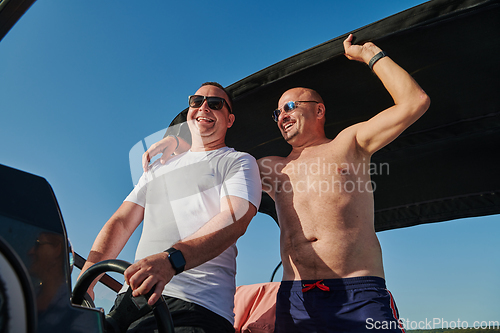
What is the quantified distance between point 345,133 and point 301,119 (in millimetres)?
334

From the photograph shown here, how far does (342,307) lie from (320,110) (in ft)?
4.36

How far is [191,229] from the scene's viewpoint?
1443 mm

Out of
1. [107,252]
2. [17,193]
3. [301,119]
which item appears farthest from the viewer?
[301,119]

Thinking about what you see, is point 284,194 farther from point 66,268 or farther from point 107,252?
point 66,268

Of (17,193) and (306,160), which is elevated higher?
(306,160)

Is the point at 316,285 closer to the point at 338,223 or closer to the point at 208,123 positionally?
the point at 338,223

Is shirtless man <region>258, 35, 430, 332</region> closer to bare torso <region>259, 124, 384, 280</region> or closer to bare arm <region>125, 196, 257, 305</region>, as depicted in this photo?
bare torso <region>259, 124, 384, 280</region>

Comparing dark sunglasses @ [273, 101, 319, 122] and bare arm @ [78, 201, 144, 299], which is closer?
bare arm @ [78, 201, 144, 299]

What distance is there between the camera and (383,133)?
2070 mm

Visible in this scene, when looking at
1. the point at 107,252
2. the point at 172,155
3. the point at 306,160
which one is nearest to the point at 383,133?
the point at 306,160

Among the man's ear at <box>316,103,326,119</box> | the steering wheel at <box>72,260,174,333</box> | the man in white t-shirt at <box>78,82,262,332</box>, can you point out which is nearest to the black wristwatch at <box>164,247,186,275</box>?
the man in white t-shirt at <box>78,82,262,332</box>

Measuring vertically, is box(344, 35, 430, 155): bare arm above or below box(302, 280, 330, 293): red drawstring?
above

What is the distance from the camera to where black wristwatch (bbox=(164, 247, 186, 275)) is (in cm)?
101

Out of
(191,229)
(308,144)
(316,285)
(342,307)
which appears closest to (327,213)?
(316,285)
